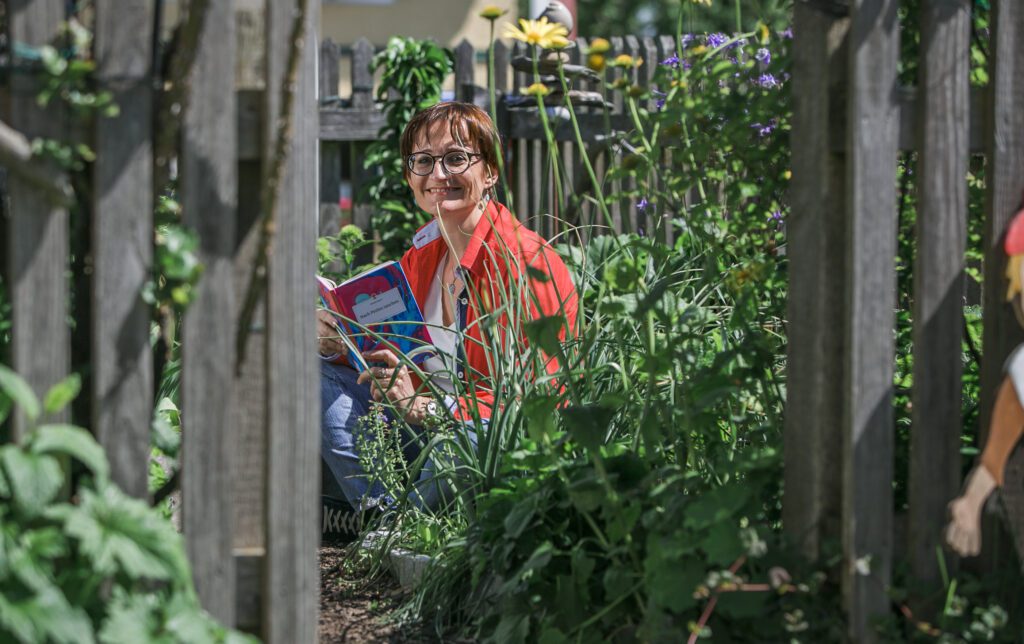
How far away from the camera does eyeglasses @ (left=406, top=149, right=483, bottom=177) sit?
3.93 metres

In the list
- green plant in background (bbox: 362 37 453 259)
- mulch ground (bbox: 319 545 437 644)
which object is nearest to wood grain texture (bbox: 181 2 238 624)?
mulch ground (bbox: 319 545 437 644)

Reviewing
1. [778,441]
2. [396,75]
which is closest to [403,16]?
[396,75]

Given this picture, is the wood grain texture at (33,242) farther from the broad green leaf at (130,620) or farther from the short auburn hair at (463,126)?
the short auburn hair at (463,126)

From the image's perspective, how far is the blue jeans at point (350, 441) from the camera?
3.53 meters

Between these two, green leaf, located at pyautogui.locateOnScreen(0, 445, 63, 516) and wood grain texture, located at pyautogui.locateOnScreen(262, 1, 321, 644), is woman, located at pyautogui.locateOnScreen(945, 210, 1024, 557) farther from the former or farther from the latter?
green leaf, located at pyautogui.locateOnScreen(0, 445, 63, 516)

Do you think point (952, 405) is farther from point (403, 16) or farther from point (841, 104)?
point (403, 16)

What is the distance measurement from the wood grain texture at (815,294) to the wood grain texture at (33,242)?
1261mm

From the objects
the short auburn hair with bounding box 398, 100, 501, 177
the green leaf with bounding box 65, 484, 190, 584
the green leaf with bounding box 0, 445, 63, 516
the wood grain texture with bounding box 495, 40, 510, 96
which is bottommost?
the green leaf with bounding box 65, 484, 190, 584

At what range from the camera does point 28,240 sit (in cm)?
195

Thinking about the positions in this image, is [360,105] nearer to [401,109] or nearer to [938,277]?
[401,109]

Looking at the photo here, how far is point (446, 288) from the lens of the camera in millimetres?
3900

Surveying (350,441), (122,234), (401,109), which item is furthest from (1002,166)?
(401,109)

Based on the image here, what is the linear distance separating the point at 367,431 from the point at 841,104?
1789mm

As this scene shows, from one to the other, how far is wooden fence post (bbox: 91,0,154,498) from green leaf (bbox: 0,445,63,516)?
14 centimetres
